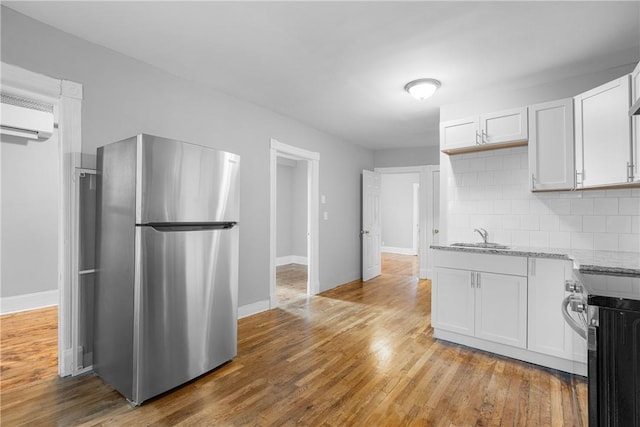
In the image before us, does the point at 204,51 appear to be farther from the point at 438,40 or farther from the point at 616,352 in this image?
the point at 616,352

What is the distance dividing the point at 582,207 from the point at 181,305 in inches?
139

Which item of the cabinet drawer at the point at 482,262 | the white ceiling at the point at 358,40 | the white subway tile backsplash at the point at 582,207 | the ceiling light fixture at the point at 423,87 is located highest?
the white ceiling at the point at 358,40

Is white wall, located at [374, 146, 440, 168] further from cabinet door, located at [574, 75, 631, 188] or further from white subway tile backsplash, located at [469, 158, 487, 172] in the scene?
cabinet door, located at [574, 75, 631, 188]

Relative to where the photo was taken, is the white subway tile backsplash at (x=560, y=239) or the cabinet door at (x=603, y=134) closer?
the cabinet door at (x=603, y=134)

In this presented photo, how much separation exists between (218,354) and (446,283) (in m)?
2.16

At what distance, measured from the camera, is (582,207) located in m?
2.86

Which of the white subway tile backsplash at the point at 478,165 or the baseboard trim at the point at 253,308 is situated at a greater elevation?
the white subway tile backsplash at the point at 478,165

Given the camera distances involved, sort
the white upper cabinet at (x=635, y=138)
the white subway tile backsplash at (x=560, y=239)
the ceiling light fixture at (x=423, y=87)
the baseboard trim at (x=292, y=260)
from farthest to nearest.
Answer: the baseboard trim at (x=292, y=260), the ceiling light fixture at (x=423, y=87), the white subway tile backsplash at (x=560, y=239), the white upper cabinet at (x=635, y=138)

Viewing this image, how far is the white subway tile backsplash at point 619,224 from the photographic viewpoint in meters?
2.65

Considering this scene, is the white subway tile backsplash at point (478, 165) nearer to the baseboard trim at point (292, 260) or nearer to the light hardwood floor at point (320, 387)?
the light hardwood floor at point (320, 387)

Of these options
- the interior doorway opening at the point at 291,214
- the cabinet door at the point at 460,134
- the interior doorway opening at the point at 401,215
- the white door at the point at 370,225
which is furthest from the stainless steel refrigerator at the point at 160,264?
the interior doorway opening at the point at 401,215

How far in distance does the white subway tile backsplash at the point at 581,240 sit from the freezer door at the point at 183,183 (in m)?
3.11

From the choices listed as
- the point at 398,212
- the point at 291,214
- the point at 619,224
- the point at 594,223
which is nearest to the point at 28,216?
the point at 291,214

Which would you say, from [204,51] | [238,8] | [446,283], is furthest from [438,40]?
[446,283]
